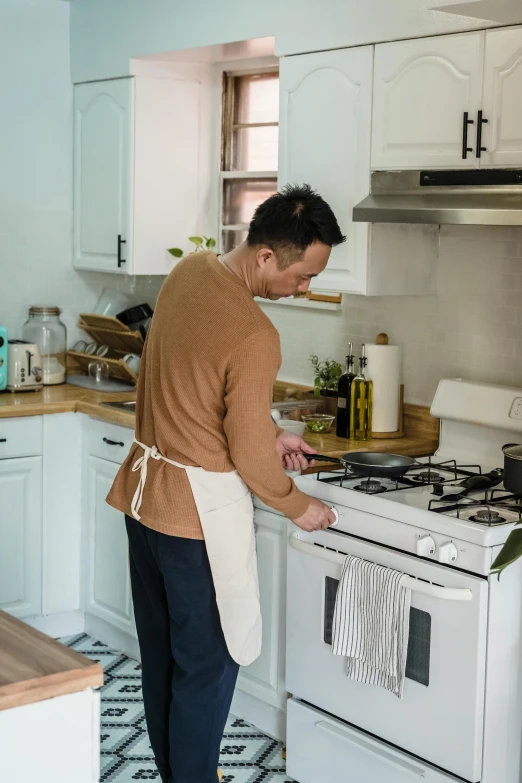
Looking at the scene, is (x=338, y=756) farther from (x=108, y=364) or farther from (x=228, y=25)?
(x=228, y=25)

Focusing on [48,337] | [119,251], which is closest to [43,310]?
[48,337]

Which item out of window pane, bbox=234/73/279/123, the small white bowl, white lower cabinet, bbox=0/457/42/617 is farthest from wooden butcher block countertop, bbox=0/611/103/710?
window pane, bbox=234/73/279/123

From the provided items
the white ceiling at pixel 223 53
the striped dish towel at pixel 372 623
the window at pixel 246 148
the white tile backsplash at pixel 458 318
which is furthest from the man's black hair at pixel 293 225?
the window at pixel 246 148

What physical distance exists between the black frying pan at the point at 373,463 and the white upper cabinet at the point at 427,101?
87 cm

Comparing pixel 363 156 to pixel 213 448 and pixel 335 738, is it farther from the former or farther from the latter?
pixel 335 738

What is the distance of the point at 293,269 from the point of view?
252cm

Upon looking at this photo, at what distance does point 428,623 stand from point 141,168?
2.49m

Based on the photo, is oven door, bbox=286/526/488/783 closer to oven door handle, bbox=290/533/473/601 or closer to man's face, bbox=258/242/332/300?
oven door handle, bbox=290/533/473/601

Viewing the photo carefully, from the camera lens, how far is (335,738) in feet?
10.0

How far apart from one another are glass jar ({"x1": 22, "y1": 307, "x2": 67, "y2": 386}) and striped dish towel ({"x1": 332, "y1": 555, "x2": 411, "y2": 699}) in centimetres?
221

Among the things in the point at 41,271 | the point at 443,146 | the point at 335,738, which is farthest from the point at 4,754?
the point at 41,271

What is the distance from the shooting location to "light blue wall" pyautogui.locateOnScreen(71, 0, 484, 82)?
3170 mm

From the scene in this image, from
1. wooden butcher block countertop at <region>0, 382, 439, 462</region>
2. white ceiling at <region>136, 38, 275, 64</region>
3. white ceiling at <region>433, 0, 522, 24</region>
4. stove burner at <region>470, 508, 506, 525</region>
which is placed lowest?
stove burner at <region>470, 508, 506, 525</region>

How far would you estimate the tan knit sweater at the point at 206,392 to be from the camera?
8.04 ft
